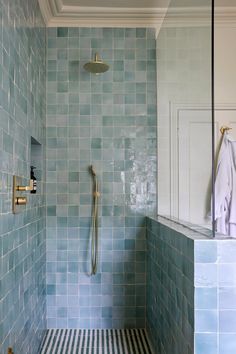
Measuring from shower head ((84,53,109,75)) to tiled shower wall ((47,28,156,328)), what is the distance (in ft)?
0.58

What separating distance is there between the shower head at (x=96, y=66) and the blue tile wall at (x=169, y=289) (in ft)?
4.34

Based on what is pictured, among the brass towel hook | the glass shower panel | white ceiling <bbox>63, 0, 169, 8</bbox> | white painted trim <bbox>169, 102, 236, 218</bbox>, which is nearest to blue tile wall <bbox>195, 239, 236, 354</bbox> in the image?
the glass shower panel

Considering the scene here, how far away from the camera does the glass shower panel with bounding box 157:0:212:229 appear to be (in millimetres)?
1749

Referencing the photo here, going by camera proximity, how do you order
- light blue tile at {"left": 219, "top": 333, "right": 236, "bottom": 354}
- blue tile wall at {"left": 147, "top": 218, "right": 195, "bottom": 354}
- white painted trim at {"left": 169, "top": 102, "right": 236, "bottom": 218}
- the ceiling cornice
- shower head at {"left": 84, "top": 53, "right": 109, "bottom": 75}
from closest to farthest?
light blue tile at {"left": 219, "top": 333, "right": 236, "bottom": 354}, blue tile wall at {"left": 147, "top": 218, "right": 195, "bottom": 354}, white painted trim at {"left": 169, "top": 102, "right": 236, "bottom": 218}, shower head at {"left": 84, "top": 53, "right": 109, "bottom": 75}, the ceiling cornice

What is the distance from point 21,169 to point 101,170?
103cm

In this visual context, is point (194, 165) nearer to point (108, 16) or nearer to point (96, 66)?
point (96, 66)

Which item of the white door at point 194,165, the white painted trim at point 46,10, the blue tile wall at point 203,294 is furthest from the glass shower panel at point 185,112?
the white painted trim at point 46,10

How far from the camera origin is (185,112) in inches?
87.7

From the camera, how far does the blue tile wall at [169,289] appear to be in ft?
Answer: 4.70

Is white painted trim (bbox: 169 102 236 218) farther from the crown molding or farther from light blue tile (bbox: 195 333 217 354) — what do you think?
light blue tile (bbox: 195 333 217 354)

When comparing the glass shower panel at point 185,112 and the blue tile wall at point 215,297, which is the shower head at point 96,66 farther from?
the blue tile wall at point 215,297

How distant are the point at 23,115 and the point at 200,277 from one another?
1.38 meters

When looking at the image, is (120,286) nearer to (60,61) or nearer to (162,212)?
(162,212)

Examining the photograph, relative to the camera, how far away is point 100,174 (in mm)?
2850
